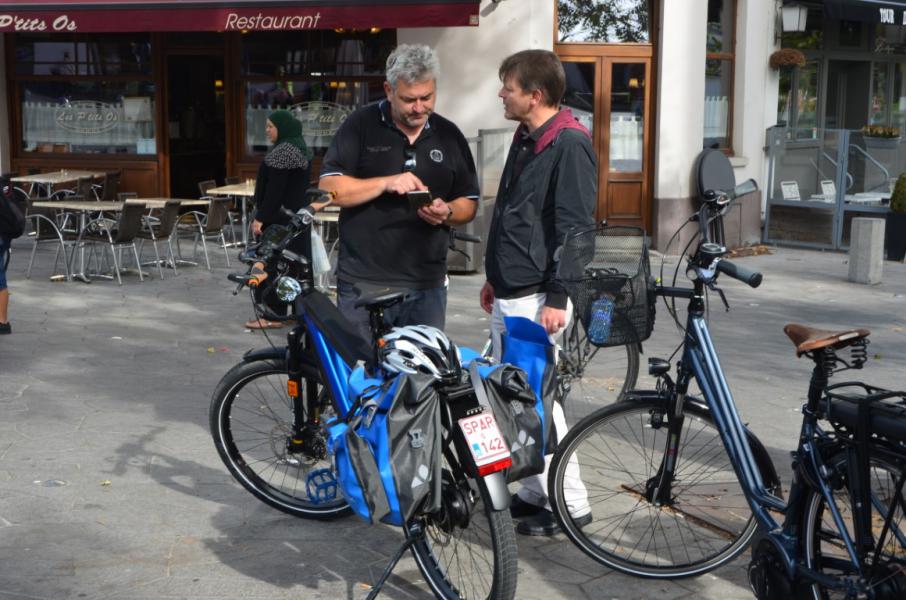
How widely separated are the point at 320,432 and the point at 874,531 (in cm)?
231

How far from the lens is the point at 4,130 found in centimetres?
1587

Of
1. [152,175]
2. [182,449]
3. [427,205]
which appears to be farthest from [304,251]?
[152,175]

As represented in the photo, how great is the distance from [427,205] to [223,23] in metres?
9.63

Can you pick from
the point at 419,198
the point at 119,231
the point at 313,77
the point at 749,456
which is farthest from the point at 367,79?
the point at 749,456

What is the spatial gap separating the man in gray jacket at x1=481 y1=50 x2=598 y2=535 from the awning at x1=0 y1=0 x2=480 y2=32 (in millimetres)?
8382

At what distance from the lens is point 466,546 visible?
4.15 meters

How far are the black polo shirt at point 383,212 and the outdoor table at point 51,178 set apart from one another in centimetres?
984

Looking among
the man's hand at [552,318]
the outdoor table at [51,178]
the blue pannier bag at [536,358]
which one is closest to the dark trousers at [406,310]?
the man's hand at [552,318]

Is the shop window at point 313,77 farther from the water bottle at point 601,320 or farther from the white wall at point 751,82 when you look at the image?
the water bottle at point 601,320

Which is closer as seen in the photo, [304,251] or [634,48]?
[304,251]

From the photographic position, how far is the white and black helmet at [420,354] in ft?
12.5

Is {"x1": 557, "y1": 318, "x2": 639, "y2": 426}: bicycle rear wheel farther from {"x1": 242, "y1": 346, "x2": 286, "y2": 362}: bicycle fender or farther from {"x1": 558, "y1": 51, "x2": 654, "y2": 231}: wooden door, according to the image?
{"x1": 558, "y1": 51, "x2": 654, "y2": 231}: wooden door

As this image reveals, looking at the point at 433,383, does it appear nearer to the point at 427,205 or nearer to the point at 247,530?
the point at 427,205

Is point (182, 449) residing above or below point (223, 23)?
below
